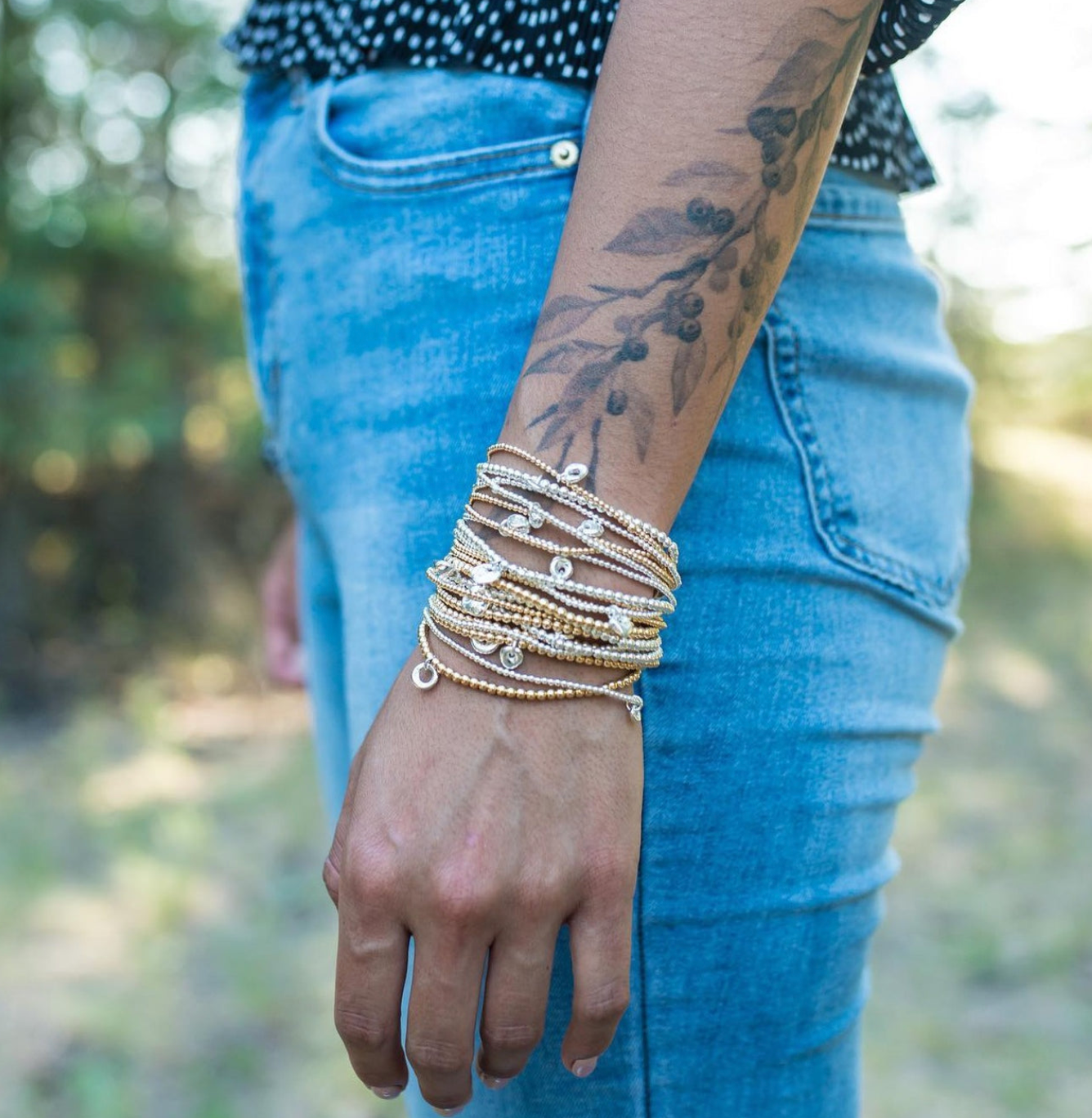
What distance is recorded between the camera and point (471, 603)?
0.73m

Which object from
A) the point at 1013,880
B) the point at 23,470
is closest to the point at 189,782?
the point at 23,470

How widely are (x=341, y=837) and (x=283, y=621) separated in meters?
0.92

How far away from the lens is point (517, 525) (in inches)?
28.9

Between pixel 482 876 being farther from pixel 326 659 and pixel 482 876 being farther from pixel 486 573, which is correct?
pixel 326 659

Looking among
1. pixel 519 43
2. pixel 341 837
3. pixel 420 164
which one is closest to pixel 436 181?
pixel 420 164

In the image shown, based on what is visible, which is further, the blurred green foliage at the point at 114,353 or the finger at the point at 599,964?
the blurred green foliage at the point at 114,353

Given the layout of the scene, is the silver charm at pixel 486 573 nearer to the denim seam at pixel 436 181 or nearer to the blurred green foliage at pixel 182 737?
the denim seam at pixel 436 181

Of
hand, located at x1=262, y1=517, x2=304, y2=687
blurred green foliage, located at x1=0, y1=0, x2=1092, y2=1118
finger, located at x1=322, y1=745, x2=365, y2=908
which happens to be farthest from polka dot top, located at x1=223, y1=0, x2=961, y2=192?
blurred green foliage, located at x1=0, y1=0, x2=1092, y2=1118

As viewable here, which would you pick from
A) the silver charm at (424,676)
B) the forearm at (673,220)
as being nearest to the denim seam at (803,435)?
the forearm at (673,220)

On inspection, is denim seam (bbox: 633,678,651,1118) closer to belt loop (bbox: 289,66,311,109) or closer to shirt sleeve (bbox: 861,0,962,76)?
shirt sleeve (bbox: 861,0,962,76)

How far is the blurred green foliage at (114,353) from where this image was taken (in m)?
4.62

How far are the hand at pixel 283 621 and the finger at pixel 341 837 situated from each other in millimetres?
827

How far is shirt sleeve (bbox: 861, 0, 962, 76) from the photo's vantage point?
82cm

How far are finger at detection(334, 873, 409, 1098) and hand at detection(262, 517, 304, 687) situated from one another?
34.5 inches
